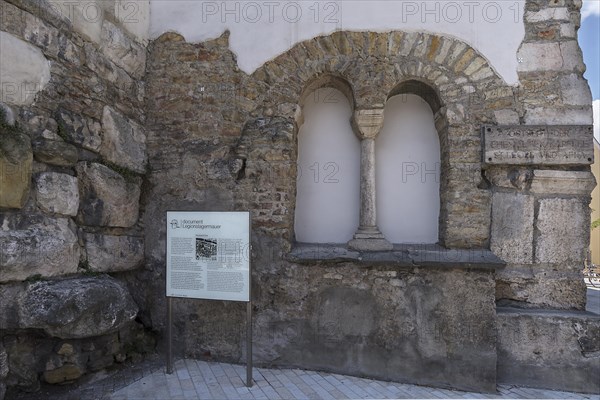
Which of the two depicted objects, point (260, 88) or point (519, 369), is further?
point (260, 88)

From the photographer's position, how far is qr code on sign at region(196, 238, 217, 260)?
2945 mm

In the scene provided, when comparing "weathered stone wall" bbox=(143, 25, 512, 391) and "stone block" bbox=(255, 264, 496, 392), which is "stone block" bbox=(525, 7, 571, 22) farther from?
"stone block" bbox=(255, 264, 496, 392)

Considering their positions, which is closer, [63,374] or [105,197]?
[63,374]

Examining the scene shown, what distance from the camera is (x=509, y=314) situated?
3084 mm

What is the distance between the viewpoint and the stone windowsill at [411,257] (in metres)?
3.01

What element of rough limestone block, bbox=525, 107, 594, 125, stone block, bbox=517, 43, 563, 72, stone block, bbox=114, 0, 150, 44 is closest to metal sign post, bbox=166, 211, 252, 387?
stone block, bbox=114, 0, 150, 44

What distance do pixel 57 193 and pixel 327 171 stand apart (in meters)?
2.37

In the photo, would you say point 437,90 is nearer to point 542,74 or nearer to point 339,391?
point 542,74

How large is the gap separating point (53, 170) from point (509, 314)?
151 inches

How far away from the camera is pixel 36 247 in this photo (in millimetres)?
2455

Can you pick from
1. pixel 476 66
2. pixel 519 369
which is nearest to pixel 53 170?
pixel 476 66

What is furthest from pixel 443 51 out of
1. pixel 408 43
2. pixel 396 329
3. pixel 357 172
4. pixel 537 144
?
pixel 396 329

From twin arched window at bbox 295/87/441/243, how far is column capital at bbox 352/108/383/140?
29 cm

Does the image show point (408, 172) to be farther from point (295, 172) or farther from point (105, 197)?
point (105, 197)
